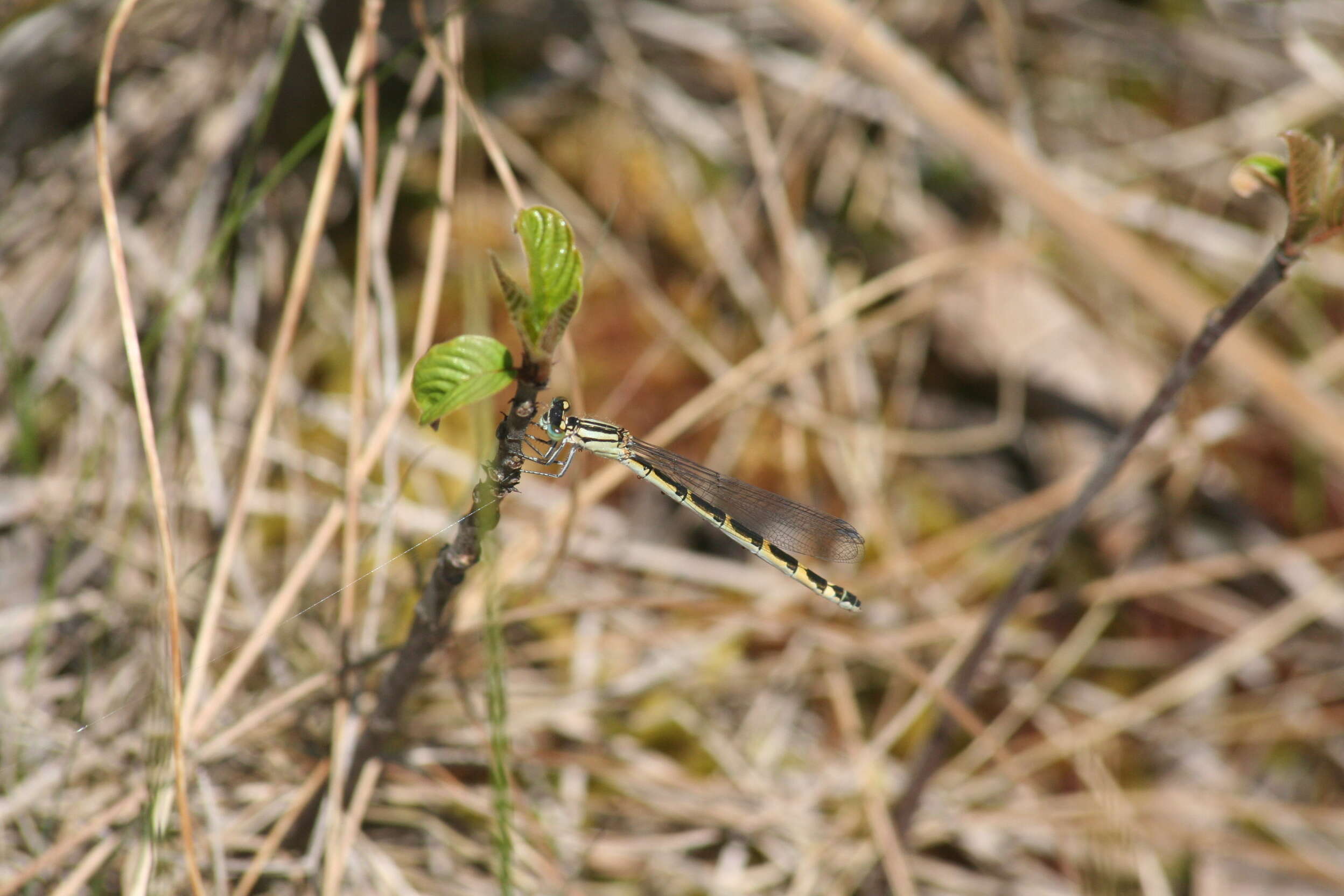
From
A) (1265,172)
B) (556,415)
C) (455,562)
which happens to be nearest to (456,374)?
(455,562)

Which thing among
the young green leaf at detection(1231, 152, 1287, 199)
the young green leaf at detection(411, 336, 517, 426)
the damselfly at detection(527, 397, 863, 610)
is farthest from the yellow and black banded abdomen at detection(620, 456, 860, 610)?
the young green leaf at detection(1231, 152, 1287, 199)

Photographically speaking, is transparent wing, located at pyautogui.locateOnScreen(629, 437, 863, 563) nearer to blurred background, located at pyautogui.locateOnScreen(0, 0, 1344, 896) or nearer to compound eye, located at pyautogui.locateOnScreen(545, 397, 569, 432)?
blurred background, located at pyautogui.locateOnScreen(0, 0, 1344, 896)

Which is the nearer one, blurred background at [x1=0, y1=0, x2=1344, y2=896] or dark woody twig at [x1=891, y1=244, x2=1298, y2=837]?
dark woody twig at [x1=891, y1=244, x2=1298, y2=837]

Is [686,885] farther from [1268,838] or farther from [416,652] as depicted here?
[1268,838]

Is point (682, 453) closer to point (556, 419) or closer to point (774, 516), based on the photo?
point (774, 516)

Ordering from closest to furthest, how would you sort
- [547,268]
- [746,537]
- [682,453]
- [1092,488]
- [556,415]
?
[547,268] < [1092,488] < [556,415] < [746,537] < [682,453]
